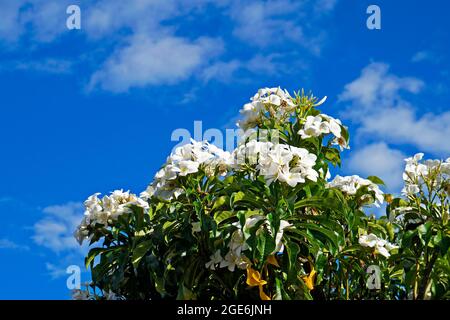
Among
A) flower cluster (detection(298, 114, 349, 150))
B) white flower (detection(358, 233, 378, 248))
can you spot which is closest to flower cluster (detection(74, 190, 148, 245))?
A: flower cluster (detection(298, 114, 349, 150))

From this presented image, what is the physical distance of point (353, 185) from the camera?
3.73m

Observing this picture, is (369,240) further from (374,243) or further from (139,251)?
(139,251)

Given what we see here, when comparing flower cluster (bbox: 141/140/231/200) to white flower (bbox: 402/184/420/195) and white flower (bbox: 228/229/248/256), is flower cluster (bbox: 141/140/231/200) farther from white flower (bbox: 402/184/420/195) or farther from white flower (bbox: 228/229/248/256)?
white flower (bbox: 402/184/420/195)

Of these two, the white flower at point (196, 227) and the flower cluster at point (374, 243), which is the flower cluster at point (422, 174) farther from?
the white flower at point (196, 227)

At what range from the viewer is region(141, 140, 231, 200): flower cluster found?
328cm

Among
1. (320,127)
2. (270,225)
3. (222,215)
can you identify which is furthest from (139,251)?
(320,127)

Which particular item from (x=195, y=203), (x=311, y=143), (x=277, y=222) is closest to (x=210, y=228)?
A: (x=195, y=203)

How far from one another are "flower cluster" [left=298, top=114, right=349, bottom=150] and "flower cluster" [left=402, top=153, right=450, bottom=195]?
377 mm

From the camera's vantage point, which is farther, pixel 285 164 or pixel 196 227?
pixel 196 227

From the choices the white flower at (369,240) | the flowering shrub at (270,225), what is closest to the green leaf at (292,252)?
the flowering shrub at (270,225)

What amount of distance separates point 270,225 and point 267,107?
2.96ft

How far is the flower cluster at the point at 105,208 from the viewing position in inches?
153

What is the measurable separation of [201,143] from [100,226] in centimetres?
84
